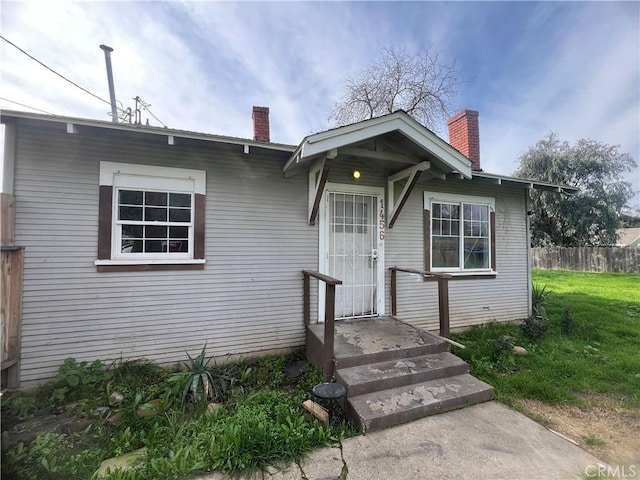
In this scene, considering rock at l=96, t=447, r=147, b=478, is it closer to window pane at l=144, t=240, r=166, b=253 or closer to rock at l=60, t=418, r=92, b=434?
rock at l=60, t=418, r=92, b=434

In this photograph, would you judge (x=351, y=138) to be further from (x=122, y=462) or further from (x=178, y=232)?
(x=122, y=462)

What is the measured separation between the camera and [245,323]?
4191mm

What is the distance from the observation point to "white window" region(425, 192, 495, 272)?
5434 mm

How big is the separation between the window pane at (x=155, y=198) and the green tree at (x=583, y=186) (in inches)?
840

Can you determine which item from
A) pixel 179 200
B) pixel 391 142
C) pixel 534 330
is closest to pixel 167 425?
pixel 179 200

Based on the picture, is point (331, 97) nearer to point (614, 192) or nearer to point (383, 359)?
point (383, 359)

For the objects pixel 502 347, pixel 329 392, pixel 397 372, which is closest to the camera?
pixel 329 392

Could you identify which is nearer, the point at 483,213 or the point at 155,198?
the point at 155,198

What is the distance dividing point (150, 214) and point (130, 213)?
239 mm

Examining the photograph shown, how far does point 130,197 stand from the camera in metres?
3.70

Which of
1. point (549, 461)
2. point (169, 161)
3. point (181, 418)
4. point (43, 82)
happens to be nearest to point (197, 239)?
point (169, 161)

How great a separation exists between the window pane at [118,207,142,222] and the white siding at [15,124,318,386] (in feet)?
0.92

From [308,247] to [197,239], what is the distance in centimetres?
172

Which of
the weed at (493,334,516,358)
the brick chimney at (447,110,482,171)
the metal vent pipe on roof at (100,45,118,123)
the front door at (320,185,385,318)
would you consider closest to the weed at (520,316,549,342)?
the weed at (493,334,516,358)
